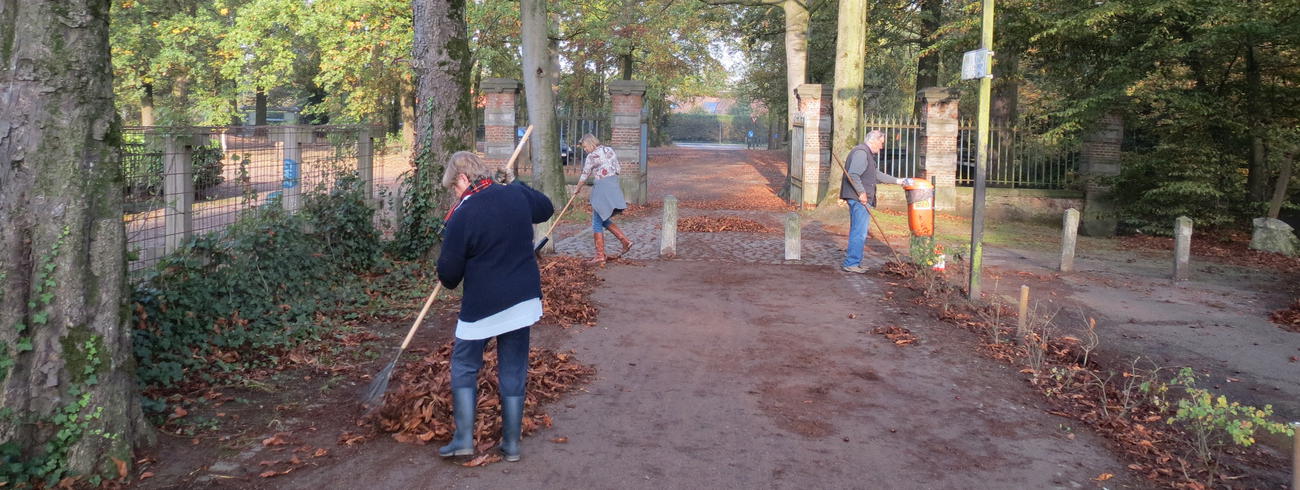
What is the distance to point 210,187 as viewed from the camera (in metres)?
8.14

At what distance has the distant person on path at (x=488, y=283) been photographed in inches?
209

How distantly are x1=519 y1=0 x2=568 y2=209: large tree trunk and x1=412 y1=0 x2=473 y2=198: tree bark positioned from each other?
225 inches

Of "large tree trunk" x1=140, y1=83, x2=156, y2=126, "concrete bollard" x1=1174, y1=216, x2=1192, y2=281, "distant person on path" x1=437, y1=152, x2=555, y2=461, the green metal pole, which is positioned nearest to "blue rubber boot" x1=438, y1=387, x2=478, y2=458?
"distant person on path" x1=437, y1=152, x2=555, y2=461

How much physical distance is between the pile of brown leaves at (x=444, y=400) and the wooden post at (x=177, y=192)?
7.15ft

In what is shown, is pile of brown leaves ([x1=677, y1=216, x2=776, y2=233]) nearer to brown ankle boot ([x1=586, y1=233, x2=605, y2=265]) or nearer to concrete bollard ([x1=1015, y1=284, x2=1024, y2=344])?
brown ankle boot ([x1=586, y1=233, x2=605, y2=265])

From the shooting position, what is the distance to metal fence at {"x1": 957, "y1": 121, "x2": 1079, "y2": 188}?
22047 mm

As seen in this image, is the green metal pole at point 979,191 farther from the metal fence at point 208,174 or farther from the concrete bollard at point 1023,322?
the metal fence at point 208,174

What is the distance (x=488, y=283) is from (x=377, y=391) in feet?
4.86

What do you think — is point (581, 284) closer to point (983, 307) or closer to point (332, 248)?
point (332, 248)

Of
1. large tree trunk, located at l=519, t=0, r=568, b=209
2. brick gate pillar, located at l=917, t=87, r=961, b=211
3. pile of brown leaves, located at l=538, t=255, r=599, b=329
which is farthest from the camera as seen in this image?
brick gate pillar, located at l=917, t=87, r=961, b=211

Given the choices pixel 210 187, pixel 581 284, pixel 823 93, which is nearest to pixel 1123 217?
pixel 823 93

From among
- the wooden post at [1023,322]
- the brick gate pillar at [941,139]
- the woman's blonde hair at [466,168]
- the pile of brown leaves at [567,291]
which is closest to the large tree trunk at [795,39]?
the brick gate pillar at [941,139]

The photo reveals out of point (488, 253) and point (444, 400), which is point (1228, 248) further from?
point (488, 253)

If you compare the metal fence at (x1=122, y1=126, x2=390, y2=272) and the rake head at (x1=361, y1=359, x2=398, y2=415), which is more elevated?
the metal fence at (x1=122, y1=126, x2=390, y2=272)
